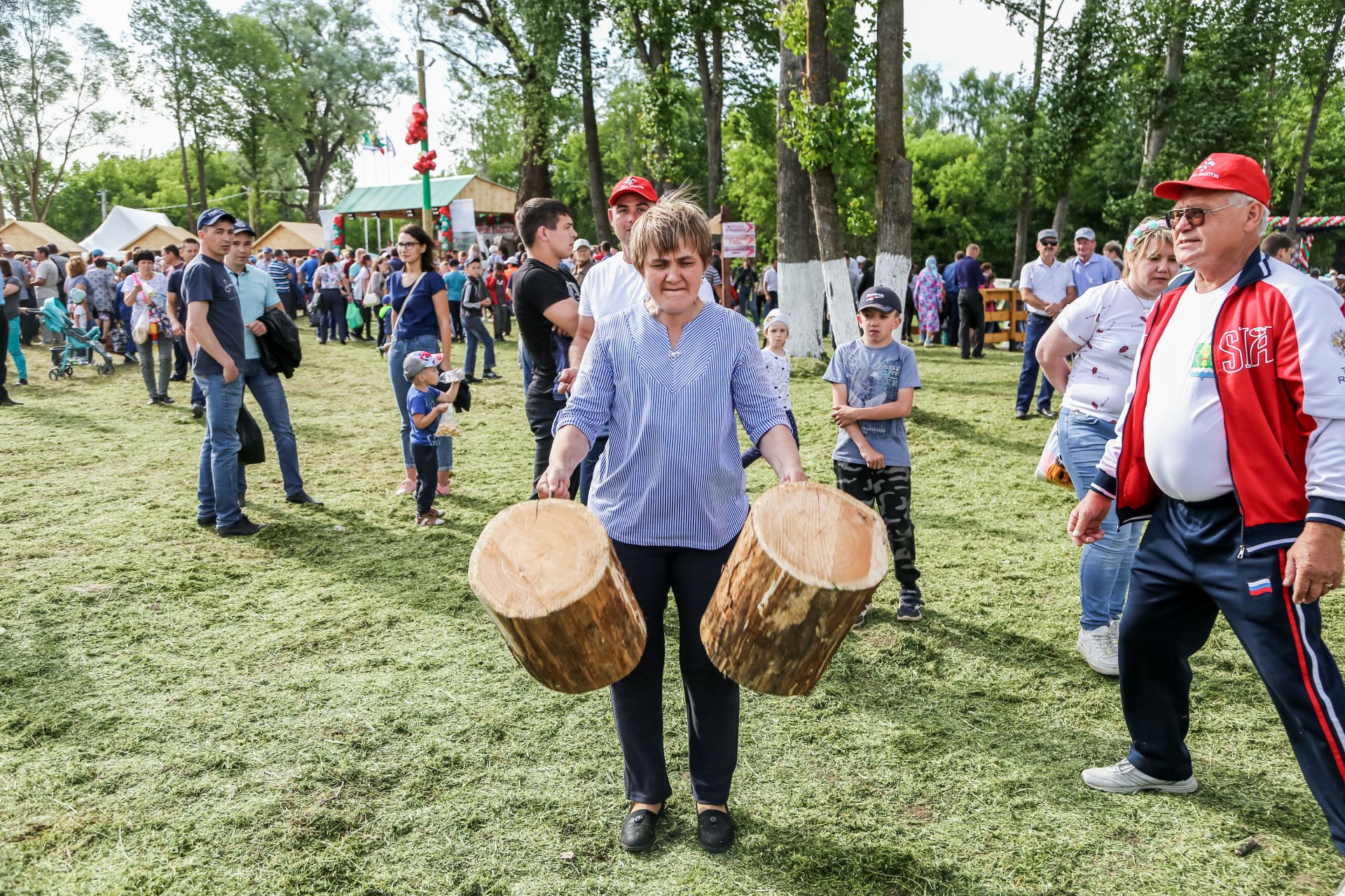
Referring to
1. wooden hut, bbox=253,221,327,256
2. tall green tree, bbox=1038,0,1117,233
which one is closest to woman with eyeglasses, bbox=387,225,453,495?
tall green tree, bbox=1038,0,1117,233

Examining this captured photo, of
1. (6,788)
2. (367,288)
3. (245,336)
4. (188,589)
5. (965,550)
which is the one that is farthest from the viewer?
(367,288)

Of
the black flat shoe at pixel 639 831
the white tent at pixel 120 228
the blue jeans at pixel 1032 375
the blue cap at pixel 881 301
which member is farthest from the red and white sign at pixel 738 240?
the white tent at pixel 120 228

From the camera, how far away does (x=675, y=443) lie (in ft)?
8.80

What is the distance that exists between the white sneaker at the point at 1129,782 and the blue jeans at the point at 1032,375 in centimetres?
741

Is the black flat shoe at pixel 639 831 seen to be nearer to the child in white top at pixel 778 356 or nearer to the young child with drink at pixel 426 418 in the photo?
the child in white top at pixel 778 356

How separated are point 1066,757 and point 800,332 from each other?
11019 millimetres

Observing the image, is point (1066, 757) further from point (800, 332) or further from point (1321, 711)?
point (800, 332)

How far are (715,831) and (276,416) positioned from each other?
17.4 ft

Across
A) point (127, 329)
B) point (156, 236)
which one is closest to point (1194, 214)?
point (127, 329)

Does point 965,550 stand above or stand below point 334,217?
below

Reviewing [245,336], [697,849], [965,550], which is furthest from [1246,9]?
[697,849]

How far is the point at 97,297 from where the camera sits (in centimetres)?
1725

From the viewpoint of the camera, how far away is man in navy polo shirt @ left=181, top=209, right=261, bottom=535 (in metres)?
6.11

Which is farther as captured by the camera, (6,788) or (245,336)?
(245,336)
